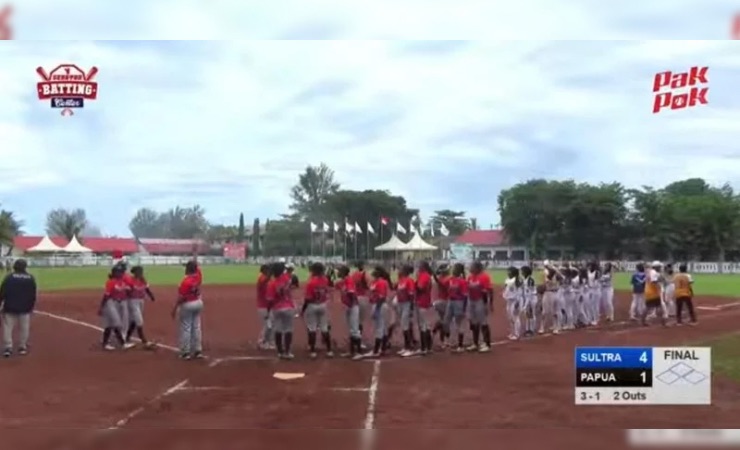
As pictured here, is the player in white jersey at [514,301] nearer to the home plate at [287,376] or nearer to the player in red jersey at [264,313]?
the player in red jersey at [264,313]

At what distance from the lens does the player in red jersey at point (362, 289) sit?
12508mm

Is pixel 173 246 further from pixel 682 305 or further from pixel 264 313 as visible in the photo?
pixel 682 305

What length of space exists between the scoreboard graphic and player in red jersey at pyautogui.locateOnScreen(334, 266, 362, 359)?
4.49 meters

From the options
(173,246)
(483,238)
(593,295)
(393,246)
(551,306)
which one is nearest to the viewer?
(483,238)

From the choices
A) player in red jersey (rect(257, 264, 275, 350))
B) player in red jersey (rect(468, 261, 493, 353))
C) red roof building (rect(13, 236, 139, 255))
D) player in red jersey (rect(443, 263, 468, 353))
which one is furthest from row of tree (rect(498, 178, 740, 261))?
red roof building (rect(13, 236, 139, 255))

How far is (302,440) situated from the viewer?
8328mm

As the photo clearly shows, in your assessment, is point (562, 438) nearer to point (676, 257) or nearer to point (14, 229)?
point (676, 257)

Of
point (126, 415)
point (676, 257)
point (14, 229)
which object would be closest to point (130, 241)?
point (14, 229)

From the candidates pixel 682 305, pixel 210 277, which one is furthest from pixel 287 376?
pixel 682 305

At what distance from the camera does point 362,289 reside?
42.5 ft

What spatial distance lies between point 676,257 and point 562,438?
3.42 meters

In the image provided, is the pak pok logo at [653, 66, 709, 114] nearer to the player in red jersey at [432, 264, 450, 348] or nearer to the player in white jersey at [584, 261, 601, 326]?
the player in white jersey at [584, 261, 601, 326]

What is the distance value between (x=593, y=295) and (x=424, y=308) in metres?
2.73

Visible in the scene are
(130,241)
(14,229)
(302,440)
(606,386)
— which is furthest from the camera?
(130,241)
